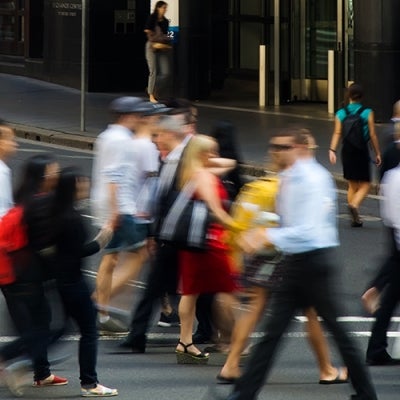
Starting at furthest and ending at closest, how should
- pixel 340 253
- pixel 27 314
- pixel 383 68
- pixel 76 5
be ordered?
pixel 76 5 < pixel 383 68 < pixel 340 253 < pixel 27 314

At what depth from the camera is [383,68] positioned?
23391mm

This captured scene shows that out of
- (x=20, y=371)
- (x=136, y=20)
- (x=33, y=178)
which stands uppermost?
(x=136, y=20)

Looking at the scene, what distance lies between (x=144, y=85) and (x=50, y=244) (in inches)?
884

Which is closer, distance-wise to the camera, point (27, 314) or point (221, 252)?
point (27, 314)

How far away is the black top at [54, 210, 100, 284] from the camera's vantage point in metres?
8.42

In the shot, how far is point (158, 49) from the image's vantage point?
82.9 ft

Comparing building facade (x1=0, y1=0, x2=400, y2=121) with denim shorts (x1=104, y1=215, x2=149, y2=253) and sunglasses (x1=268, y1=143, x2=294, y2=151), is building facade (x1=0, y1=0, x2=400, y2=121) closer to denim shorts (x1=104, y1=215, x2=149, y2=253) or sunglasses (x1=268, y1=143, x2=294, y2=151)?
denim shorts (x1=104, y1=215, x2=149, y2=253)

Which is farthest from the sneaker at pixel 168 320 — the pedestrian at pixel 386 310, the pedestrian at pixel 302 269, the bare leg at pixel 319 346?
the pedestrian at pixel 302 269

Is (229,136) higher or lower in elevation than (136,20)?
lower

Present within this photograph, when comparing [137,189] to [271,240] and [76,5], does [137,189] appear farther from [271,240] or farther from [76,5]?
[76,5]

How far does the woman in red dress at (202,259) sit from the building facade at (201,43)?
14.7m

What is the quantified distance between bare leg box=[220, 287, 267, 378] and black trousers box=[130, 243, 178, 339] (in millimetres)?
1008

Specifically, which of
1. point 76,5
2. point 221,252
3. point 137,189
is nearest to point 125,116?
point 137,189

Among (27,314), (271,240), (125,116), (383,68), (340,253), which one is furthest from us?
(383,68)
